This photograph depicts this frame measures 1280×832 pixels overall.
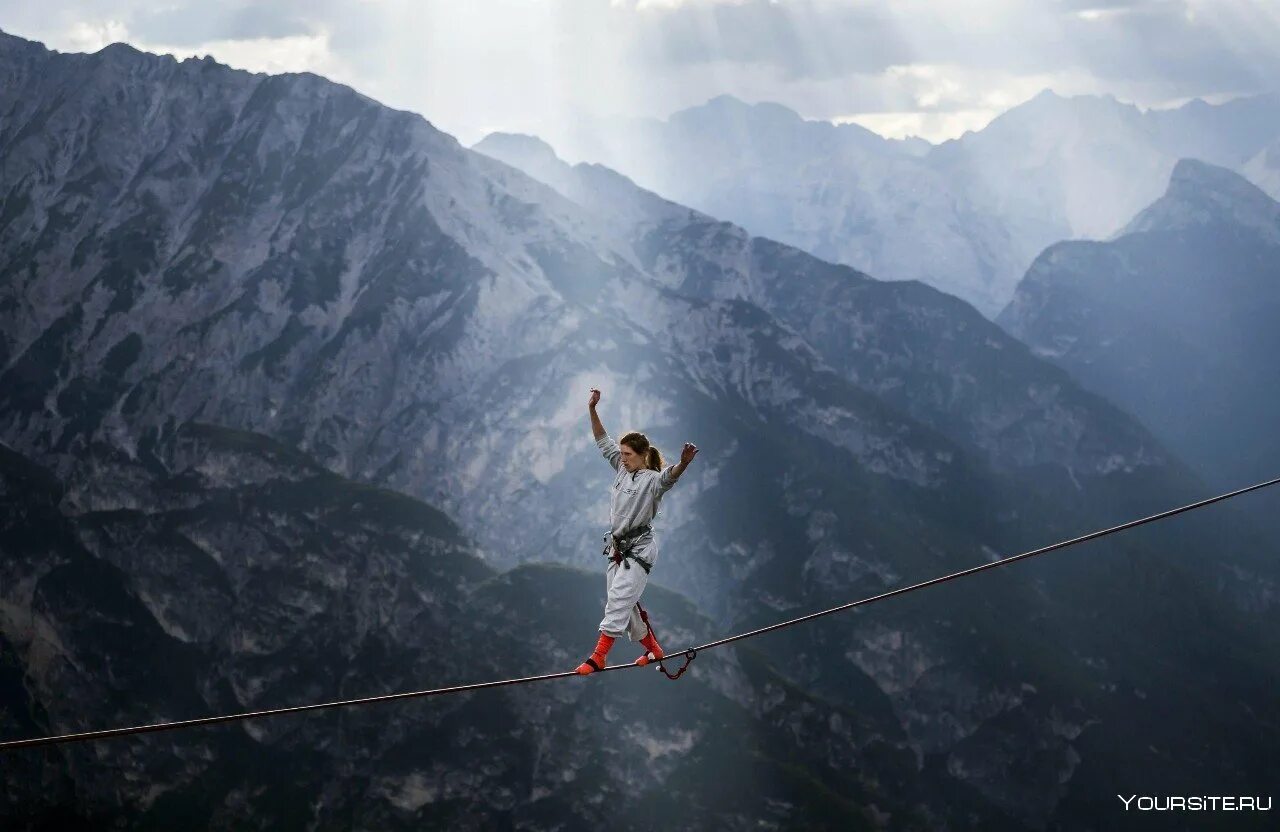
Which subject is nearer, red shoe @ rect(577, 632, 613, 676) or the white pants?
red shoe @ rect(577, 632, 613, 676)

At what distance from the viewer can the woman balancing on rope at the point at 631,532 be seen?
25.2m

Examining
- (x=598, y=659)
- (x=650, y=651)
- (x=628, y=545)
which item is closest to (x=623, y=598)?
(x=628, y=545)

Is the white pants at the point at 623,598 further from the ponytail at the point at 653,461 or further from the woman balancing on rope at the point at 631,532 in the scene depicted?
the ponytail at the point at 653,461

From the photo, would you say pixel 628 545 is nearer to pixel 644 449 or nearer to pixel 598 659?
pixel 644 449

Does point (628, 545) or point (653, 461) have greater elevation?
point (653, 461)

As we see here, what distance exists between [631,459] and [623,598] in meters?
2.82

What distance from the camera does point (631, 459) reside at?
25.4m

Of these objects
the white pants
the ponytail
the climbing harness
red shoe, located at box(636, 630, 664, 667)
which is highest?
the ponytail

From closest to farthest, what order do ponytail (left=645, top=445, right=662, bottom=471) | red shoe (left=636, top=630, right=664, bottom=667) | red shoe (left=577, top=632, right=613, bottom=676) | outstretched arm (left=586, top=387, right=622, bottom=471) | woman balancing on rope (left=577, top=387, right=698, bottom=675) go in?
red shoe (left=636, top=630, right=664, bottom=667) → red shoe (left=577, top=632, right=613, bottom=676) → woman balancing on rope (left=577, top=387, right=698, bottom=675) → ponytail (left=645, top=445, right=662, bottom=471) → outstretched arm (left=586, top=387, right=622, bottom=471)

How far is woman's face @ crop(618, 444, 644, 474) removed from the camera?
83.0 ft

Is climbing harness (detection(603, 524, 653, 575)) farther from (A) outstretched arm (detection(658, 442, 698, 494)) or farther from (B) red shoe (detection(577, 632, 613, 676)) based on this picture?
(B) red shoe (detection(577, 632, 613, 676))

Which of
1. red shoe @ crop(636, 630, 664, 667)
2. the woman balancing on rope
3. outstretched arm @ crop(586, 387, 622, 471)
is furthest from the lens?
outstretched arm @ crop(586, 387, 622, 471)

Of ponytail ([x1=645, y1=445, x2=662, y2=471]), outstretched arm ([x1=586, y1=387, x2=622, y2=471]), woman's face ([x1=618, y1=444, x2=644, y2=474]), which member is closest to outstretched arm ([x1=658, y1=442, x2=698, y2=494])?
ponytail ([x1=645, y1=445, x2=662, y2=471])

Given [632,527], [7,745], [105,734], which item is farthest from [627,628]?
[7,745]
